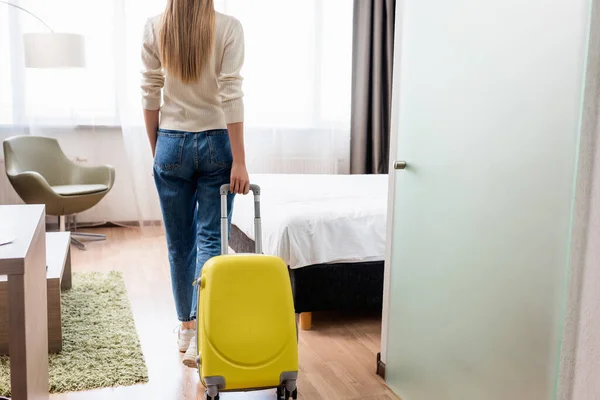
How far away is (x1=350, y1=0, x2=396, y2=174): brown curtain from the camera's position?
5.68m

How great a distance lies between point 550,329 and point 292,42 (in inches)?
174

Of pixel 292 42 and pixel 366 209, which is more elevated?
pixel 292 42

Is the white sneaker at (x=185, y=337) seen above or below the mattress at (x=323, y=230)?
below

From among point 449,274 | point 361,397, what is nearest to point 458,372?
point 449,274

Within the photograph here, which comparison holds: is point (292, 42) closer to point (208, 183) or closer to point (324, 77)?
point (324, 77)

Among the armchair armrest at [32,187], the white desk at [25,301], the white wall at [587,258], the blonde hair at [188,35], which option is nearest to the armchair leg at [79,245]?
the armchair armrest at [32,187]

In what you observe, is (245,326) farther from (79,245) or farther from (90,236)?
(90,236)

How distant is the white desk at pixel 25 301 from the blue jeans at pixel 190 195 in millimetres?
670

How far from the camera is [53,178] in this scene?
487 centimetres

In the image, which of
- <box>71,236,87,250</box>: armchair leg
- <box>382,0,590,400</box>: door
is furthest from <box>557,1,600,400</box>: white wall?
<box>71,236,87,250</box>: armchair leg

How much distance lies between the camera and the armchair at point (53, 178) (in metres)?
4.40

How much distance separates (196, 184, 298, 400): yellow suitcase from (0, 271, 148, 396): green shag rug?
68cm

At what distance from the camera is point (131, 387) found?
237 cm

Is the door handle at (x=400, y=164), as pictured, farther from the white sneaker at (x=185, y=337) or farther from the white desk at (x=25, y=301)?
the white desk at (x=25, y=301)
